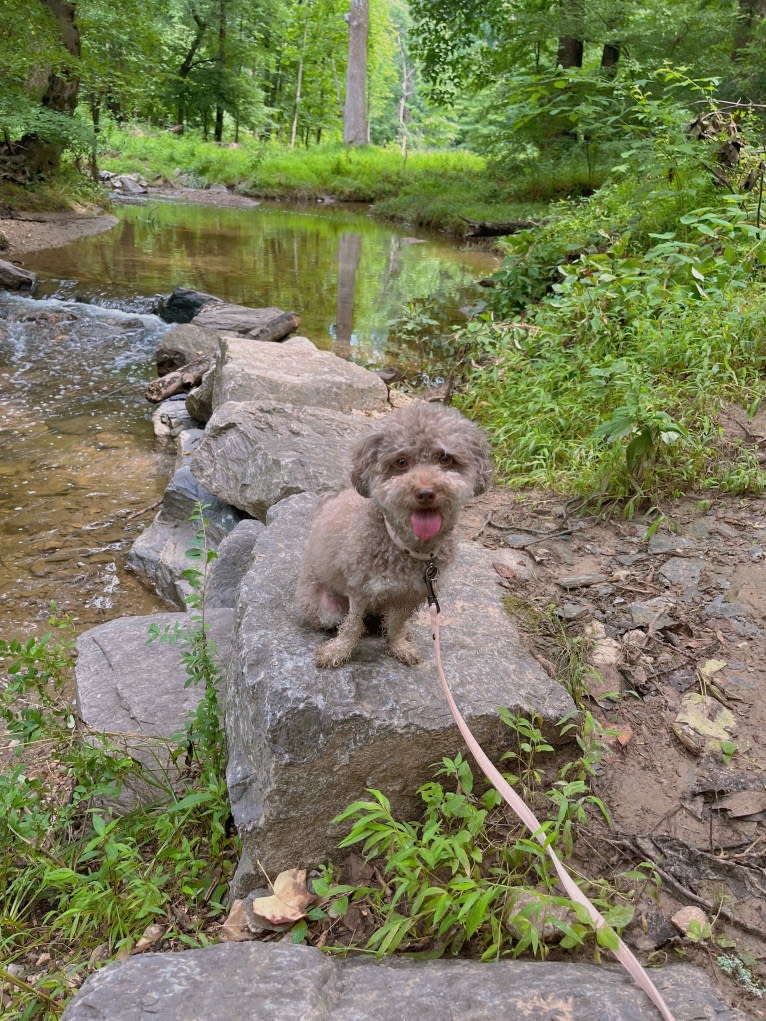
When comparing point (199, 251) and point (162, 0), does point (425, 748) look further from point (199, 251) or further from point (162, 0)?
point (162, 0)

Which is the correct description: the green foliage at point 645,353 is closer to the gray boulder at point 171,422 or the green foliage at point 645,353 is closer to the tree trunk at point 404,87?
the gray boulder at point 171,422

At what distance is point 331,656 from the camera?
285cm

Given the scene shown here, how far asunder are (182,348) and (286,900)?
27.0ft

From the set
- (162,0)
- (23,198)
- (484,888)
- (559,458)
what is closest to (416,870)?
(484,888)

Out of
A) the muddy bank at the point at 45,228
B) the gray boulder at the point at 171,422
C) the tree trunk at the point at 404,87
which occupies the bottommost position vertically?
the gray boulder at the point at 171,422

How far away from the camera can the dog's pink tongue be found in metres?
2.48

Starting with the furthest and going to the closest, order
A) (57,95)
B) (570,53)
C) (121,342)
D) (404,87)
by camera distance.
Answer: (404,87) → (570,53) → (57,95) → (121,342)

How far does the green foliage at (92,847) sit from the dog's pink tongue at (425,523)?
1.11m

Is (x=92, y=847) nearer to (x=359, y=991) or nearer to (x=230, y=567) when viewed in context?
(x=359, y=991)

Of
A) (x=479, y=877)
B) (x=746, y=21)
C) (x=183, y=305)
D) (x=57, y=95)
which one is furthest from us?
(x=57, y=95)

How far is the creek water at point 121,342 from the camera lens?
5.57 meters

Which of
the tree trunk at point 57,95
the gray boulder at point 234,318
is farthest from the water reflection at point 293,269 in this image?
the tree trunk at point 57,95

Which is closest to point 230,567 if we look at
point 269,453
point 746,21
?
point 269,453

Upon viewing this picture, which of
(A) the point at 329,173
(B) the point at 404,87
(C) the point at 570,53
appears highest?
(B) the point at 404,87
